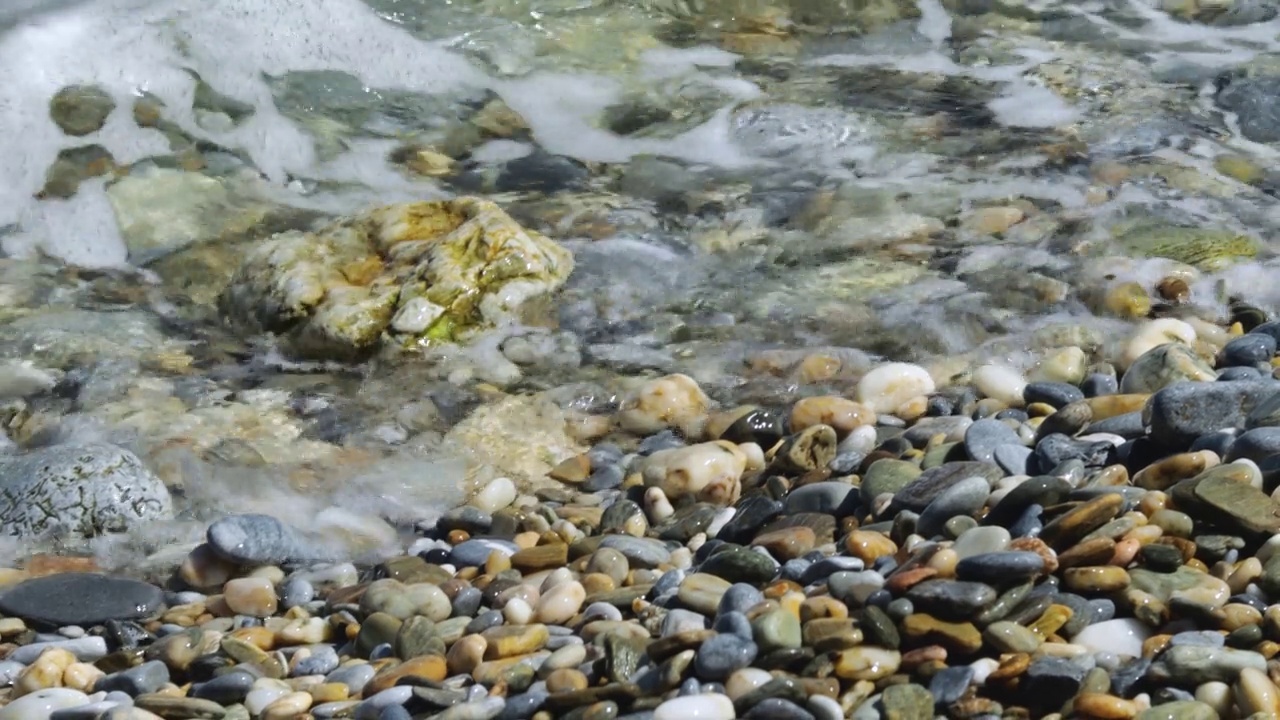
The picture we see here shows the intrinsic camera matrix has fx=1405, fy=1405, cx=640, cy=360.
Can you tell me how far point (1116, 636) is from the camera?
2480 millimetres

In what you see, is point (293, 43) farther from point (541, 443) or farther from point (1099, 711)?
point (1099, 711)

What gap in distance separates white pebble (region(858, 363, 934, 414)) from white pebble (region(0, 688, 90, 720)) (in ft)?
7.22

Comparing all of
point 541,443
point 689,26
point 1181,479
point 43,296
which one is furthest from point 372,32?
point 1181,479

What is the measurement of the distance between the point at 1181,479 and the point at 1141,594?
45cm

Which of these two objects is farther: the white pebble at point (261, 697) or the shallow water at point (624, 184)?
the shallow water at point (624, 184)

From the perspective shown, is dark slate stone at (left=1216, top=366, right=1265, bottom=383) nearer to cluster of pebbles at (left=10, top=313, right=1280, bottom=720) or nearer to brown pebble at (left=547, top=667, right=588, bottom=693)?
cluster of pebbles at (left=10, top=313, right=1280, bottom=720)

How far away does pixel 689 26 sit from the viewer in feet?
26.2

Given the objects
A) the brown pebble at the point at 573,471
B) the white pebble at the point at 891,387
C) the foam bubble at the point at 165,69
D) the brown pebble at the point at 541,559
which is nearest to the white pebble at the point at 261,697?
the brown pebble at the point at 541,559

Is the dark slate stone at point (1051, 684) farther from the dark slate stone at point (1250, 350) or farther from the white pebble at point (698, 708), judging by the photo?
the dark slate stone at point (1250, 350)

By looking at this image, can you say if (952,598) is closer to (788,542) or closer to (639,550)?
(788,542)

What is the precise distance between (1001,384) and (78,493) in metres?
2.51

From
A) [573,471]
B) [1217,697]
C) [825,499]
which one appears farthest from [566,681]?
[573,471]

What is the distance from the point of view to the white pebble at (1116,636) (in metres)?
2.46

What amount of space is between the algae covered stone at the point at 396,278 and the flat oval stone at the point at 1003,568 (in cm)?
246
